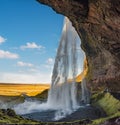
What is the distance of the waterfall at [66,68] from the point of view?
387 ft

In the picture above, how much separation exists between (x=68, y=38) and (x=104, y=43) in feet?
182

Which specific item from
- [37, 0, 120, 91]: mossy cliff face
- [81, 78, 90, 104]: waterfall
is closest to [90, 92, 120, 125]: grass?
[81, 78, 90, 104]: waterfall

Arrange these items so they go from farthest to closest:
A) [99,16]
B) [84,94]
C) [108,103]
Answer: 1. [84,94]
2. [108,103]
3. [99,16]

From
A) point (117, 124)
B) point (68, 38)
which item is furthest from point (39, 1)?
point (68, 38)

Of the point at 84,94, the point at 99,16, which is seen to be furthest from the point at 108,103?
the point at 84,94

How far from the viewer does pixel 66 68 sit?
11975cm

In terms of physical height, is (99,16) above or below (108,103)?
above

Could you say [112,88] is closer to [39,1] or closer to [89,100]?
[89,100]

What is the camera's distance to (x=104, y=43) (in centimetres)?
6450

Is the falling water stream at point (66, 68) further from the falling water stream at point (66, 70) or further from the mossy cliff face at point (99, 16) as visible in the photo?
the mossy cliff face at point (99, 16)

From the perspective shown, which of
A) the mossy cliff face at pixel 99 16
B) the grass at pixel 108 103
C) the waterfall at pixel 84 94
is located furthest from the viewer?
the waterfall at pixel 84 94

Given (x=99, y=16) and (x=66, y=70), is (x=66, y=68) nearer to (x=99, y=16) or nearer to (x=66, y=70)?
(x=66, y=70)

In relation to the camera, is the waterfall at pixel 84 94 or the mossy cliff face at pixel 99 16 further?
the waterfall at pixel 84 94

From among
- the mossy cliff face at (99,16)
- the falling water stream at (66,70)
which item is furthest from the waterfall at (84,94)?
the mossy cliff face at (99,16)
